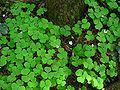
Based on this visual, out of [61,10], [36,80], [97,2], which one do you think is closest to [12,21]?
[61,10]

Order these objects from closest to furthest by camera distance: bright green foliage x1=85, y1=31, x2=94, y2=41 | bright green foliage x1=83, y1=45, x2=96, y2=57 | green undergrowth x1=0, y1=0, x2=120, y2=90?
1. green undergrowth x1=0, y1=0, x2=120, y2=90
2. bright green foliage x1=83, y1=45, x2=96, y2=57
3. bright green foliage x1=85, y1=31, x2=94, y2=41

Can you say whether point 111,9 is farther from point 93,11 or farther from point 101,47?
point 101,47

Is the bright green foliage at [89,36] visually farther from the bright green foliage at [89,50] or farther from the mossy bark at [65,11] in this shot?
the mossy bark at [65,11]

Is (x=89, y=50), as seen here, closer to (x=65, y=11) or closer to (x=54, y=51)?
(x=54, y=51)

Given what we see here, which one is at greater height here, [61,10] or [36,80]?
[61,10]

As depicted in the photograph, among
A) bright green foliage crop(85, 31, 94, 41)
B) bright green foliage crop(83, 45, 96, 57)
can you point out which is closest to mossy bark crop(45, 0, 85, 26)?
bright green foliage crop(85, 31, 94, 41)

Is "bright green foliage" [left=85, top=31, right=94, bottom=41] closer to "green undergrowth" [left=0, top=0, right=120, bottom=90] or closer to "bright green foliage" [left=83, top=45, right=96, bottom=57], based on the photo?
"green undergrowth" [left=0, top=0, right=120, bottom=90]

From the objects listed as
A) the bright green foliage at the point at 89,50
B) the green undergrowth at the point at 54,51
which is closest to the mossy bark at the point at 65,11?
the green undergrowth at the point at 54,51
